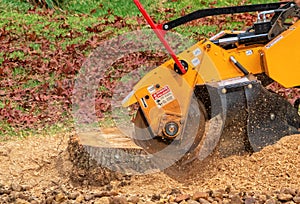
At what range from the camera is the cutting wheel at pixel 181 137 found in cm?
618

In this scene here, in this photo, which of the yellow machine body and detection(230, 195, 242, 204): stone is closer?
detection(230, 195, 242, 204): stone

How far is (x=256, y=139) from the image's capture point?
625cm

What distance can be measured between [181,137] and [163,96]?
39 cm

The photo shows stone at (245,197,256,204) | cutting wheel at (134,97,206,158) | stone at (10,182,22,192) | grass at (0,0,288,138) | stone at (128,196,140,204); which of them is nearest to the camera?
stone at (245,197,256,204)

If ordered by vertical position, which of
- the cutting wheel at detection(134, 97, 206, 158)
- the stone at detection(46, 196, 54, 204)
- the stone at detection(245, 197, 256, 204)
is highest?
the cutting wheel at detection(134, 97, 206, 158)

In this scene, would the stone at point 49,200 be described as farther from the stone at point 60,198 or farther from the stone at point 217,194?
the stone at point 217,194

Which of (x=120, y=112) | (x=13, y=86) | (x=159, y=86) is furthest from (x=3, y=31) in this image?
(x=159, y=86)

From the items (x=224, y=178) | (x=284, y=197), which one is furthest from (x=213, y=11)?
(x=284, y=197)

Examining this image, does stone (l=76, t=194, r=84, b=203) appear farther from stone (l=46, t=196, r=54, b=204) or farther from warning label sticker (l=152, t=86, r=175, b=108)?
warning label sticker (l=152, t=86, r=175, b=108)

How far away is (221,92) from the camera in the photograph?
6102 mm

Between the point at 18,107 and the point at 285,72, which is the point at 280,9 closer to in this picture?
the point at 285,72

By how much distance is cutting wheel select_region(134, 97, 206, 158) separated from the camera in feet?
20.3

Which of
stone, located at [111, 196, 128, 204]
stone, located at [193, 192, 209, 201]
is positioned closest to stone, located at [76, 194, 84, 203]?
stone, located at [111, 196, 128, 204]

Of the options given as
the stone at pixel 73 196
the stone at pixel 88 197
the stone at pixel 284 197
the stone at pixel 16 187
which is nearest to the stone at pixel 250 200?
the stone at pixel 284 197
